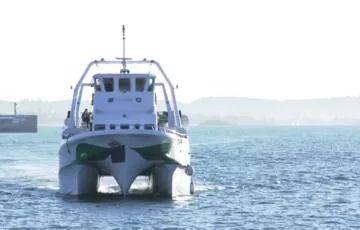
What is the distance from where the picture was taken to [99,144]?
57.1 metres

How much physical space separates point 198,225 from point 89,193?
13239 mm

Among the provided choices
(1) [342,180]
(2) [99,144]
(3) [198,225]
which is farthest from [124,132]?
(1) [342,180]

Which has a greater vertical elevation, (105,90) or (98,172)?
(105,90)

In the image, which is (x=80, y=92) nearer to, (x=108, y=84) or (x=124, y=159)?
(x=108, y=84)

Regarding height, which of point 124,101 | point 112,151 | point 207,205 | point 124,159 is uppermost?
point 124,101

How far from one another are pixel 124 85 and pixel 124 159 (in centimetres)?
648

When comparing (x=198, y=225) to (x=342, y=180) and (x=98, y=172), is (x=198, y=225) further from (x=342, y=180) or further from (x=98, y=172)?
(x=342, y=180)

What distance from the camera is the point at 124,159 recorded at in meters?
57.0

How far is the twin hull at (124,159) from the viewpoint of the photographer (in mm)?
56875

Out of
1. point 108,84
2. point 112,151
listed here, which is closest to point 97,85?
point 108,84

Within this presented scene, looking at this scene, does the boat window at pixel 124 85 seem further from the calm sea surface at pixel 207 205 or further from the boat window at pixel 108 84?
the calm sea surface at pixel 207 205

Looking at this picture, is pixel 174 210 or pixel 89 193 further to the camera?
pixel 89 193

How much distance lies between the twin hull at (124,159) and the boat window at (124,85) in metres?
4.63

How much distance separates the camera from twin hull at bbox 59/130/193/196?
187 feet
